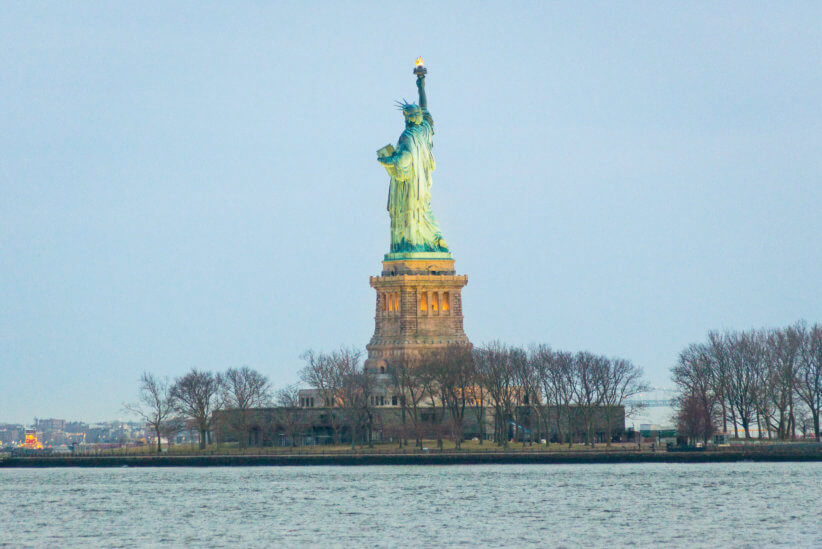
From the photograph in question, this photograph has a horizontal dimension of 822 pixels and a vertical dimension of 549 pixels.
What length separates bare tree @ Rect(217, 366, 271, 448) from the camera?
5664 inches

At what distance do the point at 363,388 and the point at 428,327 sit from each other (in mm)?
13312

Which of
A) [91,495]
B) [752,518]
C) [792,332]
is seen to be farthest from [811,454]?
[91,495]

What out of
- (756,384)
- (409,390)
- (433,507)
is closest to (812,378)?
(756,384)

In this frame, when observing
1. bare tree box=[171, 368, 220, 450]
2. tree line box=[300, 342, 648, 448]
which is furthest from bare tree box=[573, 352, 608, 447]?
bare tree box=[171, 368, 220, 450]

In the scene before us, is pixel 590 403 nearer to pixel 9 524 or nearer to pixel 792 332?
pixel 792 332

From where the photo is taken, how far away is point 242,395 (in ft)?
483

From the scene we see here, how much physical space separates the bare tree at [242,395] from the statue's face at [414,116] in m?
25.4

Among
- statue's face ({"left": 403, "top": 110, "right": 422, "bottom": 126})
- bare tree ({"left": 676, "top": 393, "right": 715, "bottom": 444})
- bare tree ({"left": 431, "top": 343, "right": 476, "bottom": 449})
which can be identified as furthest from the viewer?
statue's face ({"left": 403, "top": 110, "right": 422, "bottom": 126})

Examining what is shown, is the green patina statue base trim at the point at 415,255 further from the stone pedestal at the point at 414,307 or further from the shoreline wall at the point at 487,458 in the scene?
the shoreline wall at the point at 487,458

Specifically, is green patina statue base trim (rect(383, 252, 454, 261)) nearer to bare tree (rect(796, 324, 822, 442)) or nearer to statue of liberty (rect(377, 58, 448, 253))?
statue of liberty (rect(377, 58, 448, 253))

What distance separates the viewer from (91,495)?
10831 centimetres

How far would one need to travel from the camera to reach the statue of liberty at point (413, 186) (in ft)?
504

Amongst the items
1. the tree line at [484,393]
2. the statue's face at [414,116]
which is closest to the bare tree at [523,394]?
the tree line at [484,393]

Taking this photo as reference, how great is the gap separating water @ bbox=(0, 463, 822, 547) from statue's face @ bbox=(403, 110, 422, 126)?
127ft
